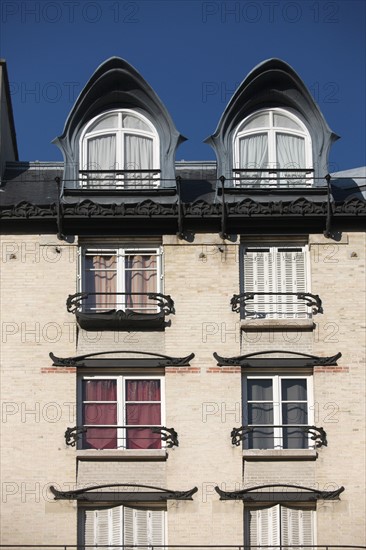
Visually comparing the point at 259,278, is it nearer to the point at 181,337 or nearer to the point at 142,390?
the point at 181,337

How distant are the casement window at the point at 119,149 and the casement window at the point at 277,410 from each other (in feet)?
19.7

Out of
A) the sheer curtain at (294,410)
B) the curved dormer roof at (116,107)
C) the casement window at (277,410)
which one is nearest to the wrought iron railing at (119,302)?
the casement window at (277,410)

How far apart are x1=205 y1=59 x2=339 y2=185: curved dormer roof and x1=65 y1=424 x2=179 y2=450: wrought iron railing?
689 centimetres

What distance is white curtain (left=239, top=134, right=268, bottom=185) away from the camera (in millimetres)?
31500

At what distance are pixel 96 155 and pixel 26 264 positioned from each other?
3.62 metres

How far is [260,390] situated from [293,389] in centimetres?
80

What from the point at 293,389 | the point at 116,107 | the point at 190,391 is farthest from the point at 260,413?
the point at 116,107

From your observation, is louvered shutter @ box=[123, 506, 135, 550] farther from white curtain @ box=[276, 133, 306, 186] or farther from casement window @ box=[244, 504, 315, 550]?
white curtain @ box=[276, 133, 306, 186]

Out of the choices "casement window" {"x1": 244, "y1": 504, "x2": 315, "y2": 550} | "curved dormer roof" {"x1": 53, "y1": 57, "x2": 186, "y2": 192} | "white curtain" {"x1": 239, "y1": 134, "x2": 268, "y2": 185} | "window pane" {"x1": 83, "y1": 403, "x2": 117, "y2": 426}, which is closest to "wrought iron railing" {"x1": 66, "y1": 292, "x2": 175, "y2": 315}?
"window pane" {"x1": 83, "y1": 403, "x2": 117, "y2": 426}

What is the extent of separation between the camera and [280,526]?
1112 inches

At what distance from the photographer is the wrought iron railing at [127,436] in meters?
28.5

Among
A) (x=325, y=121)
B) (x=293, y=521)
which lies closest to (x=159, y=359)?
(x=293, y=521)

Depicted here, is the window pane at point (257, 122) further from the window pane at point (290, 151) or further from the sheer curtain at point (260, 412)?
the sheer curtain at point (260, 412)

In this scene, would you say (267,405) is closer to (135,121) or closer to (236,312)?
(236,312)
